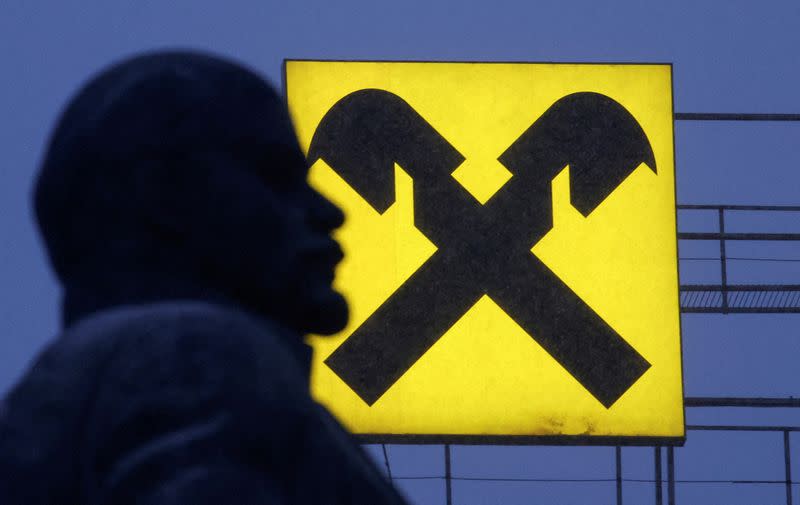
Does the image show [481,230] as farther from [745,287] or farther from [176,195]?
[176,195]

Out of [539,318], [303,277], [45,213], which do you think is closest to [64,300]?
[45,213]

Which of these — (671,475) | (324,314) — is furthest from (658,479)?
(324,314)

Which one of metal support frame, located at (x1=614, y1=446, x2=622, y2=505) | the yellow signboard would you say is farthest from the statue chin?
the yellow signboard

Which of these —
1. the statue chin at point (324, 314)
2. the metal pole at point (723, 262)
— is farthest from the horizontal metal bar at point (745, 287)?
the statue chin at point (324, 314)

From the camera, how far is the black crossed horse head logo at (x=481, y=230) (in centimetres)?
1164

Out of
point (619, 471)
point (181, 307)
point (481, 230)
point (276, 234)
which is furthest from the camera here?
point (481, 230)

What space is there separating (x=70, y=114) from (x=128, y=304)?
0.19 m

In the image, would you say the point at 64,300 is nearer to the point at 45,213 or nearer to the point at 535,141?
the point at 45,213

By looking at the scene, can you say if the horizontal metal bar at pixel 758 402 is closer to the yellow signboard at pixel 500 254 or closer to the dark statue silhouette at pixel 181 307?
the yellow signboard at pixel 500 254

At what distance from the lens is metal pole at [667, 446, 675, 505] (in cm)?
1085

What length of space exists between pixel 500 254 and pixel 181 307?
382 inches

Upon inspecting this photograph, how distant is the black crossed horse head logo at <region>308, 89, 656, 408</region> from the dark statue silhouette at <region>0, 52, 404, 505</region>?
9466 mm

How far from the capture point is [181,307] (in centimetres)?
196

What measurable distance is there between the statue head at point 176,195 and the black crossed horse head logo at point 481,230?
9.46 m
